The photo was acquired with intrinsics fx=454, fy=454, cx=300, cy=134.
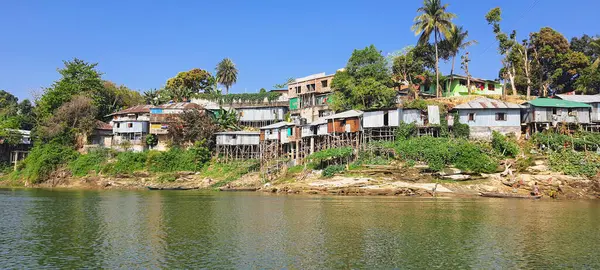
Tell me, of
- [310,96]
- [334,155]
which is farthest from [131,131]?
[334,155]

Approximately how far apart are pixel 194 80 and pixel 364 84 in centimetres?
4325

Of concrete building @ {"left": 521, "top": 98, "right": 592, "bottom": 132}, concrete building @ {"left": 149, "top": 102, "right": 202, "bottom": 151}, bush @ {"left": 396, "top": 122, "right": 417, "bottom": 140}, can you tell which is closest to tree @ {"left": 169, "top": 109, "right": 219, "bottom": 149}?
concrete building @ {"left": 149, "top": 102, "right": 202, "bottom": 151}

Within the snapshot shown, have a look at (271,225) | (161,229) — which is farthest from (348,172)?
(161,229)

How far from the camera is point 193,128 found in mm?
66250

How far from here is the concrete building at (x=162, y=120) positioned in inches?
2719

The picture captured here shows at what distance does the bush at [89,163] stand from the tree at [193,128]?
35.3 ft

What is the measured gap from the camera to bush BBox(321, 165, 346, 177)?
49938mm

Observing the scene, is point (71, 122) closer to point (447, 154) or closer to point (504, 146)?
point (447, 154)

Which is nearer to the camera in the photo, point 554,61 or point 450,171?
point 450,171

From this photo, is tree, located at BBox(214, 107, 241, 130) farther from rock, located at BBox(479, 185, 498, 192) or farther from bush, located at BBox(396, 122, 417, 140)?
rock, located at BBox(479, 185, 498, 192)

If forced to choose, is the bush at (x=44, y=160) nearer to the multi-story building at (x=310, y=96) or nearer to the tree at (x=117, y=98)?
the tree at (x=117, y=98)

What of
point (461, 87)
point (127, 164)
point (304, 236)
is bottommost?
point (304, 236)

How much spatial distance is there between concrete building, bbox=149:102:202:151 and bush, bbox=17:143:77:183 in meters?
12.5

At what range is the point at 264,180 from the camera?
2243 inches
